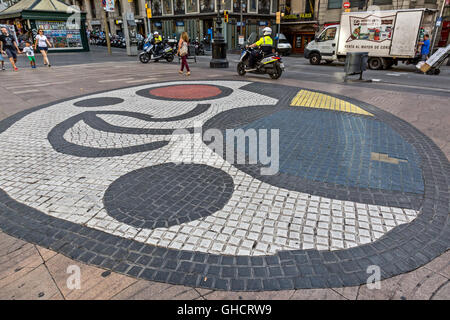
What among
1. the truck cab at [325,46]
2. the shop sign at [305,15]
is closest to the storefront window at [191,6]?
the shop sign at [305,15]

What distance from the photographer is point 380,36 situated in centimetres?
1603

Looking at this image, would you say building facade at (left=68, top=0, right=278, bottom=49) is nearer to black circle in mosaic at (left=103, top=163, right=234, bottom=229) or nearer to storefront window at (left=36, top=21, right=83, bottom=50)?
storefront window at (left=36, top=21, right=83, bottom=50)

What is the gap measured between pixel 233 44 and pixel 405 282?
39036 mm

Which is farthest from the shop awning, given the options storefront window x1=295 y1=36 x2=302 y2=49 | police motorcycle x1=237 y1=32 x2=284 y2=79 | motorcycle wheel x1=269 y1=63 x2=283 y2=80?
storefront window x1=295 y1=36 x2=302 y2=49

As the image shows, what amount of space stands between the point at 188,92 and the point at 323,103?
4.18 metres

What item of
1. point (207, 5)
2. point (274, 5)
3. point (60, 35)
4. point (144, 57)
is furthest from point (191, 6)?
point (144, 57)

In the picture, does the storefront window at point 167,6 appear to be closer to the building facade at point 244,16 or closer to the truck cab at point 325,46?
the building facade at point 244,16

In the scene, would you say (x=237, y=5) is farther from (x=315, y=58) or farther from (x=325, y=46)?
(x=325, y=46)

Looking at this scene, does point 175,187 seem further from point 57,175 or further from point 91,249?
point 57,175

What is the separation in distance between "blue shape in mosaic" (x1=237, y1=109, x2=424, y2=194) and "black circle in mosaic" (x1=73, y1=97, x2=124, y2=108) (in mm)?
4221

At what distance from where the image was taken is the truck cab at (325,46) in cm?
1786

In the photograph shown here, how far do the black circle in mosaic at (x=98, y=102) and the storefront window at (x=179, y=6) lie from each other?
37079mm

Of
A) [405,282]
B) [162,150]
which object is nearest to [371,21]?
[162,150]

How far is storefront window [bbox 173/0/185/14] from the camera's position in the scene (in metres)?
40.2
